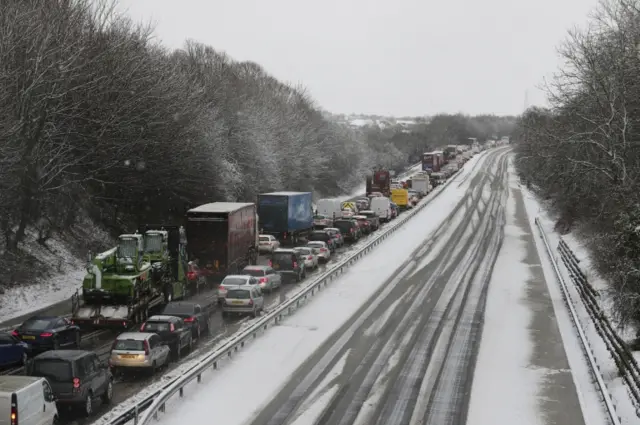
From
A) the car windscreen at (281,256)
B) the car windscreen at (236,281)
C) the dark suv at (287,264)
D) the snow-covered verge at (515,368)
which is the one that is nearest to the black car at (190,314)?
the car windscreen at (236,281)

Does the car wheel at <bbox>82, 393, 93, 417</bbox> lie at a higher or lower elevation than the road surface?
higher

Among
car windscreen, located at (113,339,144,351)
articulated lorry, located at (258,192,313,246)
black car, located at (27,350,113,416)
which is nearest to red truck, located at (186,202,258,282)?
articulated lorry, located at (258,192,313,246)

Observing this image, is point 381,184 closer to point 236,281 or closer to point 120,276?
point 236,281

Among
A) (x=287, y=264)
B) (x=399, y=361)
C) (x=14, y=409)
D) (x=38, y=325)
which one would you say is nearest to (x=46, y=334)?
(x=38, y=325)

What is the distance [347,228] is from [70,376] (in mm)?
42568

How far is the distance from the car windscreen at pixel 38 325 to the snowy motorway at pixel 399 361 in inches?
235

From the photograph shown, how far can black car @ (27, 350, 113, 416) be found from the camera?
18.7 m

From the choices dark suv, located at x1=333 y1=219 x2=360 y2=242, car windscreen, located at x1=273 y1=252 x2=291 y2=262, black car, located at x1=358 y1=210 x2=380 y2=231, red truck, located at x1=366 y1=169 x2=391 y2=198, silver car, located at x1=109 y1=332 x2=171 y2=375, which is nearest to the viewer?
silver car, located at x1=109 y1=332 x2=171 y2=375

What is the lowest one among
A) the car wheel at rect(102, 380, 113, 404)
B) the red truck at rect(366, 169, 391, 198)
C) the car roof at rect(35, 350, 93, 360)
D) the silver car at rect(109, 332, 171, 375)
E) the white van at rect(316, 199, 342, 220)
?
the car wheel at rect(102, 380, 113, 404)

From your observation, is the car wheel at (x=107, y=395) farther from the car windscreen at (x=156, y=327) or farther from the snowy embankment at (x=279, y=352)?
the car windscreen at (x=156, y=327)

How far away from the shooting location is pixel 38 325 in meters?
25.2

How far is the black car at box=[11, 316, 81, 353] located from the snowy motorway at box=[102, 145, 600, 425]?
213 inches

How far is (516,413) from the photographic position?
68.1 feet

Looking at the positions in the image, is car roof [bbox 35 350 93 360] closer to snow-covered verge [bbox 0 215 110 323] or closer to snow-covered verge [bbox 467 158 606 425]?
snow-covered verge [bbox 467 158 606 425]
